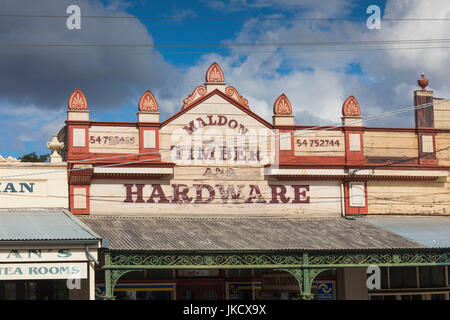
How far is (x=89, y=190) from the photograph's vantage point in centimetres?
2700

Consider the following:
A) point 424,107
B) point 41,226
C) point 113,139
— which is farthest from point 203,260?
point 424,107

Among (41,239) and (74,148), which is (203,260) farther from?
Answer: (74,148)

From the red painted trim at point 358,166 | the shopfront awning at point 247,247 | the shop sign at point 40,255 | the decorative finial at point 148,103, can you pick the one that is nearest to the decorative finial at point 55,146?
the shopfront awning at point 247,247

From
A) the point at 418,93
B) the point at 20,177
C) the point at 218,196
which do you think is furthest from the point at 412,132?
the point at 20,177

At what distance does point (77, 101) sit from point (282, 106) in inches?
292

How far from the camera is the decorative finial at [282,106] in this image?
96.3 ft

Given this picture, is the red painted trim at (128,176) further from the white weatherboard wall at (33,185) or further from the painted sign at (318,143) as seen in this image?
the painted sign at (318,143)

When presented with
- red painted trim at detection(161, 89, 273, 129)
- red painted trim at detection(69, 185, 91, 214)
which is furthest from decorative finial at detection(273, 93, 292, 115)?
red painted trim at detection(69, 185, 91, 214)

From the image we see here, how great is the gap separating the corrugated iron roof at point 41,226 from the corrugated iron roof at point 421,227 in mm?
10687

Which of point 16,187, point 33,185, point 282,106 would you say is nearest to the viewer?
point 16,187

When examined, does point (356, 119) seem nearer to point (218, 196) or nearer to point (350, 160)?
point (350, 160)

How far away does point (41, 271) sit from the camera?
22.3 m

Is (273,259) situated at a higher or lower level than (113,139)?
lower
